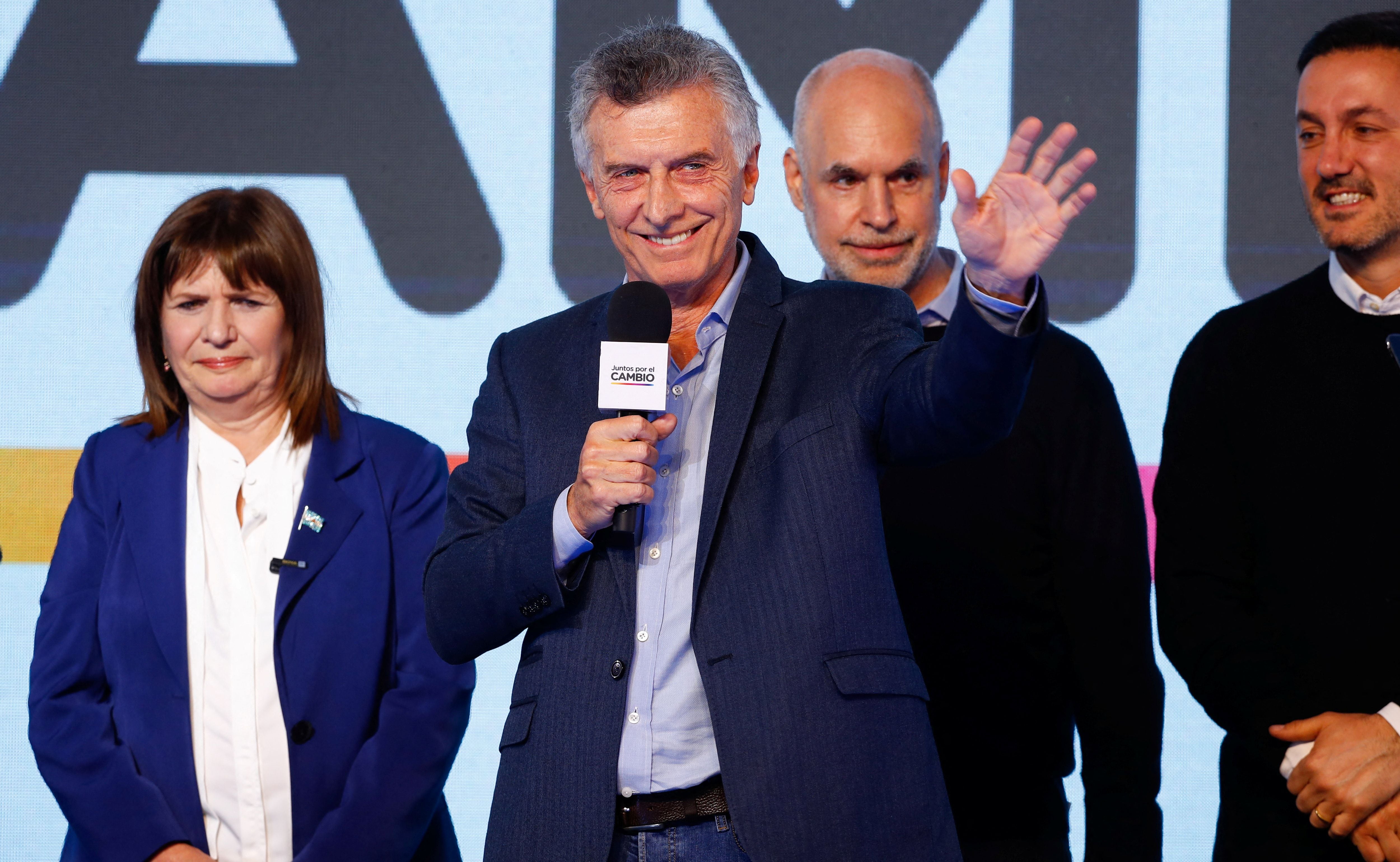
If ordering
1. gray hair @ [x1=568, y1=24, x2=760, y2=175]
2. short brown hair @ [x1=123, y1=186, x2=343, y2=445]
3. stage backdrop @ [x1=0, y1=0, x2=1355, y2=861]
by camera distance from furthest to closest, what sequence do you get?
stage backdrop @ [x1=0, y1=0, x2=1355, y2=861] < short brown hair @ [x1=123, y1=186, x2=343, y2=445] < gray hair @ [x1=568, y1=24, x2=760, y2=175]

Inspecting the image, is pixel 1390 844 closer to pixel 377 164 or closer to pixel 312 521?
pixel 312 521

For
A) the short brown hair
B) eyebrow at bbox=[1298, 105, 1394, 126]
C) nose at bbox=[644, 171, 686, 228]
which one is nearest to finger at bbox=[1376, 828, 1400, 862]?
eyebrow at bbox=[1298, 105, 1394, 126]

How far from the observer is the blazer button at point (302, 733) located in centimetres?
232

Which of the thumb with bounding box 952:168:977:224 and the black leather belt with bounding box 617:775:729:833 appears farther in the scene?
Answer: the black leather belt with bounding box 617:775:729:833

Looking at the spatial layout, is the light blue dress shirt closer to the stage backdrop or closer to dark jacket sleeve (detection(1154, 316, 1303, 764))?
dark jacket sleeve (detection(1154, 316, 1303, 764))

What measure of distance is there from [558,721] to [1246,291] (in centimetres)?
276

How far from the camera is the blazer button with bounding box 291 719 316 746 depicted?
232 cm

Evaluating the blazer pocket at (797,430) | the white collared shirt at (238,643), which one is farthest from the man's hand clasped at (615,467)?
the white collared shirt at (238,643)

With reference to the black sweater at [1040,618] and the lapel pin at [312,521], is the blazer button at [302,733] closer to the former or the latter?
the lapel pin at [312,521]

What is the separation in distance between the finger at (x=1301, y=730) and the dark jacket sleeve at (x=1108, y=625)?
290mm

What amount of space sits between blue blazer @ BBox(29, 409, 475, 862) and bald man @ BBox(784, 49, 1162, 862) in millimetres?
921

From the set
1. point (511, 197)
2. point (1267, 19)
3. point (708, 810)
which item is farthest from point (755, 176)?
point (1267, 19)

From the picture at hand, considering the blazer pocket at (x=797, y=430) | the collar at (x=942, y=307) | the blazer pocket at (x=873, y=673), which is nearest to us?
the blazer pocket at (x=873, y=673)

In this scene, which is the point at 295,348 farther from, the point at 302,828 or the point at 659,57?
the point at 659,57
